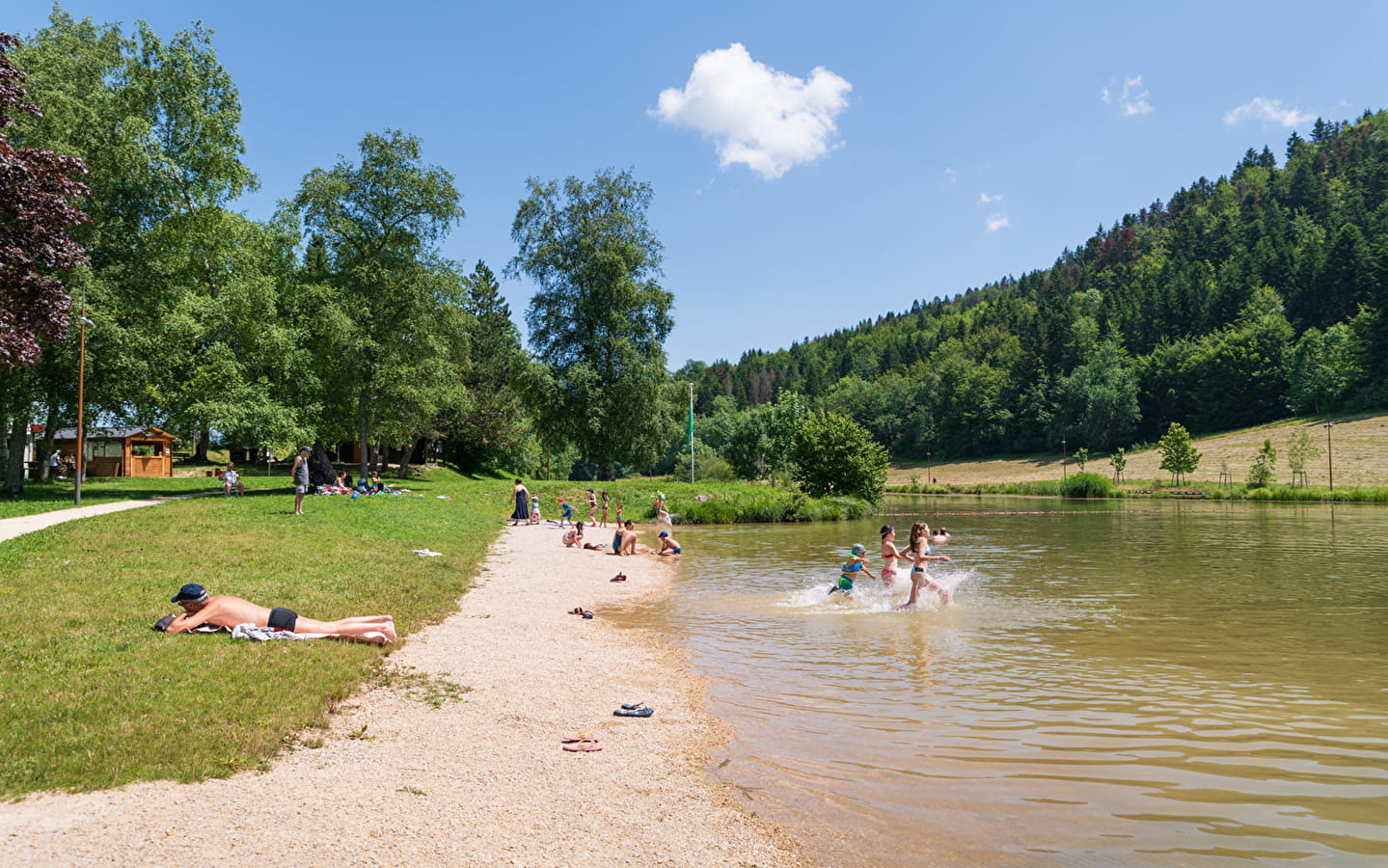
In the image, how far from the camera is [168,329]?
30406 millimetres

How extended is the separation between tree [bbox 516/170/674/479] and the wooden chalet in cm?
2561

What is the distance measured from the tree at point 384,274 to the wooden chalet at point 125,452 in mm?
20315

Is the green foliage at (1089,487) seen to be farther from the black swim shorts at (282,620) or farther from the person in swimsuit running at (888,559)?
the black swim shorts at (282,620)

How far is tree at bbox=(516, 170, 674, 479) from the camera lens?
1912 inches

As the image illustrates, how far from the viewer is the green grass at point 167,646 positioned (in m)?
6.12

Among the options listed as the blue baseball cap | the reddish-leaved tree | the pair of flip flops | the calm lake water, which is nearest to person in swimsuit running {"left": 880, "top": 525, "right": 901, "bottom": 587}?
the calm lake water

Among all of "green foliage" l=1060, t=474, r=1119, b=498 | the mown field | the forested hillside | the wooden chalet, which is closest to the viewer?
the wooden chalet

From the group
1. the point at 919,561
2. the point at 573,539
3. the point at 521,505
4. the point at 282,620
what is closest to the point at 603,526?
the point at 521,505

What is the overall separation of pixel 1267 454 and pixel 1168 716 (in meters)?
86.3

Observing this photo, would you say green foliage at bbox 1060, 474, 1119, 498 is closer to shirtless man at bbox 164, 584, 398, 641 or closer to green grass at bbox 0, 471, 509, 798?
green grass at bbox 0, 471, 509, 798

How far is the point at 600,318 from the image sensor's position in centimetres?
5000

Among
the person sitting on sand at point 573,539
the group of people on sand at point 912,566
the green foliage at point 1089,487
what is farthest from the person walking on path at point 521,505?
the green foliage at point 1089,487

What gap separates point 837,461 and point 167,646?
46.4 metres

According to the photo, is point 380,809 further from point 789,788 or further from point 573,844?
point 789,788
